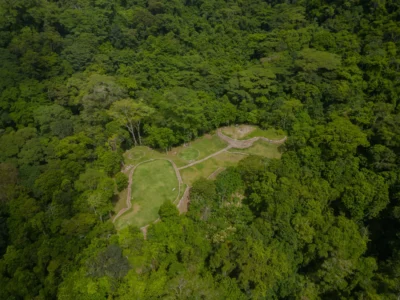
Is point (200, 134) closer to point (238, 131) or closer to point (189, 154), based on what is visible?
point (189, 154)

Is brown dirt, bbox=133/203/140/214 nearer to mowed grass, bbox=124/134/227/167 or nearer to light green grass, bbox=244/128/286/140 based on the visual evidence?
mowed grass, bbox=124/134/227/167

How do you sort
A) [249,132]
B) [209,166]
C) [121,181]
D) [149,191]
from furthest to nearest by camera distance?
[249,132]
[209,166]
[149,191]
[121,181]

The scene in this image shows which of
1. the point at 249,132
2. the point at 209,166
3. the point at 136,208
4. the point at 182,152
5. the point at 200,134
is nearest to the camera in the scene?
the point at 136,208

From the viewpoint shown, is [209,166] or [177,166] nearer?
[177,166]

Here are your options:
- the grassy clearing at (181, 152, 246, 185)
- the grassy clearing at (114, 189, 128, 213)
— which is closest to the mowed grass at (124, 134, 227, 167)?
the grassy clearing at (181, 152, 246, 185)

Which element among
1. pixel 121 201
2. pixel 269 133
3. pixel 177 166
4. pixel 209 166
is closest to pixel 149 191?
pixel 121 201

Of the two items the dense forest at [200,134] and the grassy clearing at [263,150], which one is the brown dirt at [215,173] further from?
the grassy clearing at [263,150]

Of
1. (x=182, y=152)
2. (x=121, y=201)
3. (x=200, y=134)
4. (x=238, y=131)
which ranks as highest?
(x=238, y=131)

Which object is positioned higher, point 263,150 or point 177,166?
point 263,150
